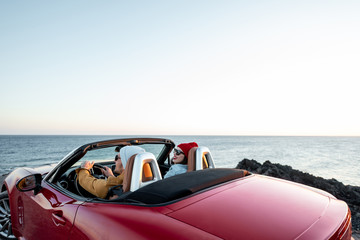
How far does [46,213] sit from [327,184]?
919 cm

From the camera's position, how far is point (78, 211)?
1894 millimetres

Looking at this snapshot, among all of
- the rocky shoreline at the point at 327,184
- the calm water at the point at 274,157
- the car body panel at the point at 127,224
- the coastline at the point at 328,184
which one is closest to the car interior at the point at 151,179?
the car body panel at the point at 127,224

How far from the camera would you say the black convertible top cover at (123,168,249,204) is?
5.30ft

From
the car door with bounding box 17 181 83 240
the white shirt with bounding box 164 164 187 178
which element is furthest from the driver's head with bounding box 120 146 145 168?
the white shirt with bounding box 164 164 187 178

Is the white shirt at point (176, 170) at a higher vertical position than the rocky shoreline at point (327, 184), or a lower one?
higher

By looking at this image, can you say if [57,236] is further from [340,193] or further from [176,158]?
[340,193]

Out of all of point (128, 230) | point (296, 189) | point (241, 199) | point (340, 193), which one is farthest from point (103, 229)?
point (340, 193)

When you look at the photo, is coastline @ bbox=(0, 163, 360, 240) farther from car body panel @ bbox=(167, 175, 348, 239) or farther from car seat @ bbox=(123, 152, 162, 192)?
car seat @ bbox=(123, 152, 162, 192)

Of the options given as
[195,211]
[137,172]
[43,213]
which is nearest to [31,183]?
[43,213]

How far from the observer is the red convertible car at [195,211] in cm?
128

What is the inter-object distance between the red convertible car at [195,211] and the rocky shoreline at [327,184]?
13.4ft

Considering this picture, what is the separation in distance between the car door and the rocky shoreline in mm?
4952

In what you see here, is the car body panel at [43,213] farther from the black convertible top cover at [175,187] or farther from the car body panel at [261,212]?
the car body panel at [261,212]

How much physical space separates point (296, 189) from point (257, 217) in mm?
798
